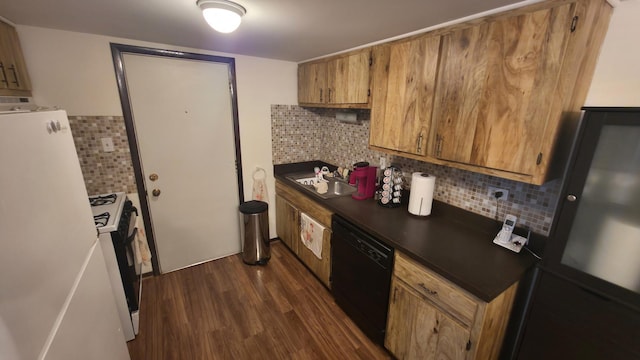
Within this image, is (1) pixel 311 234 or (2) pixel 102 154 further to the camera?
(1) pixel 311 234

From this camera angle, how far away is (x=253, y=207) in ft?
8.75

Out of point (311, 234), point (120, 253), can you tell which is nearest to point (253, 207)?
point (311, 234)

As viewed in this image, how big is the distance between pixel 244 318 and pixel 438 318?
148 centimetres

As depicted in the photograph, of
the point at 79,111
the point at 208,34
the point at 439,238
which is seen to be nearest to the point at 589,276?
the point at 439,238

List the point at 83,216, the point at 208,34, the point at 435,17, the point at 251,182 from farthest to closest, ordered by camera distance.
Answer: the point at 251,182, the point at 208,34, the point at 435,17, the point at 83,216

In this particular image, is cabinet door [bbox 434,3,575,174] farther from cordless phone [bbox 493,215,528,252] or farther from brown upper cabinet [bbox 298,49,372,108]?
brown upper cabinet [bbox 298,49,372,108]

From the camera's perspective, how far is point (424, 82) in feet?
5.14

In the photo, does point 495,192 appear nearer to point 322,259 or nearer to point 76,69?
point 322,259

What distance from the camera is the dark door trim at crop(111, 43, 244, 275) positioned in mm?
2020

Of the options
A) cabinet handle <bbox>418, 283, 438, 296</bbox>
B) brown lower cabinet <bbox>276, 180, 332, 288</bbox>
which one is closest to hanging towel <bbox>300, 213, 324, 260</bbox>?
brown lower cabinet <bbox>276, 180, 332, 288</bbox>

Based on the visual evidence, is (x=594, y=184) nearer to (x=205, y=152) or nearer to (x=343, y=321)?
(x=343, y=321)

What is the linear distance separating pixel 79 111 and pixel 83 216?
1286 mm

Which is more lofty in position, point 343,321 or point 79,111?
point 79,111

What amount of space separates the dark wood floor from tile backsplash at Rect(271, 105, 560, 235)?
1220mm
